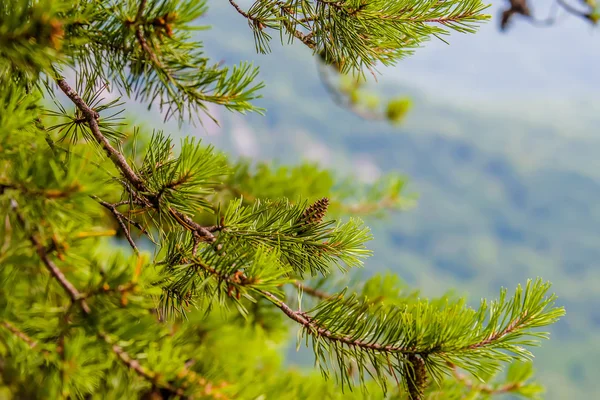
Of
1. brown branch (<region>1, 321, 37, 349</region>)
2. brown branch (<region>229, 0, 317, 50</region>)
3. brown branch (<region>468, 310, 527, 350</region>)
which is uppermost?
brown branch (<region>229, 0, 317, 50</region>)

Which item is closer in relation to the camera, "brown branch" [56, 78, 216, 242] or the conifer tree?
the conifer tree

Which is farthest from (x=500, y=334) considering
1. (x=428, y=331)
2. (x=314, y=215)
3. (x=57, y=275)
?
(x=57, y=275)

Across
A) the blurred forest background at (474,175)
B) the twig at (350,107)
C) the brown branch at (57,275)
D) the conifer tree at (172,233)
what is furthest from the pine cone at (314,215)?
the blurred forest background at (474,175)

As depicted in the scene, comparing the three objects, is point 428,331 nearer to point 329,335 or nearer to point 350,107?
point 329,335

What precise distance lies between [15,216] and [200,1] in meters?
0.36

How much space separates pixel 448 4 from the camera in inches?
37.9

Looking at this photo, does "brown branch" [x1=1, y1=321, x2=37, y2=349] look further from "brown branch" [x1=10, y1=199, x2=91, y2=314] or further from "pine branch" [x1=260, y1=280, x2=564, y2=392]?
"pine branch" [x1=260, y1=280, x2=564, y2=392]

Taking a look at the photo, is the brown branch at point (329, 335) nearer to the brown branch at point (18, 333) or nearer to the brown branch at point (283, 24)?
the brown branch at point (18, 333)

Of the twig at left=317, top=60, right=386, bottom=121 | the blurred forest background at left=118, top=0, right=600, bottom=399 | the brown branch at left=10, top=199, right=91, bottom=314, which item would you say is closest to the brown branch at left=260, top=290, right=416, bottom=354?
the brown branch at left=10, top=199, right=91, bottom=314

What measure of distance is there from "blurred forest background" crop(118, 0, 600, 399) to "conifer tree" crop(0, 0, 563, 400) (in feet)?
325

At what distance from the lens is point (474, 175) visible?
14838cm

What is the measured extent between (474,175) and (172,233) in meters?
155

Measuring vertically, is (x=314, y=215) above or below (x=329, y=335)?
above

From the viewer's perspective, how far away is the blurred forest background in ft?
382
